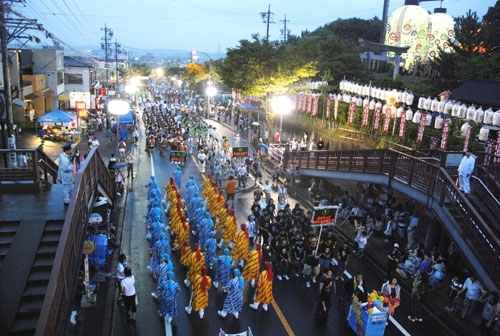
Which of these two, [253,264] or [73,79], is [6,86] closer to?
[253,264]

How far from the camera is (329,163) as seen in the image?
792 inches

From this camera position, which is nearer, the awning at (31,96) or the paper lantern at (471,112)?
the paper lantern at (471,112)

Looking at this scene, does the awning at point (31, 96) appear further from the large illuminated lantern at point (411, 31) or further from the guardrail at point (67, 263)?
the large illuminated lantern at point (411, 31)

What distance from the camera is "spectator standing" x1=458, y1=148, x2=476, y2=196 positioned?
487 inches

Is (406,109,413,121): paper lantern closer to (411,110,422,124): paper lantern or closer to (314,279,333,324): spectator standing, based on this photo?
(411,110,422,124): paper lantern

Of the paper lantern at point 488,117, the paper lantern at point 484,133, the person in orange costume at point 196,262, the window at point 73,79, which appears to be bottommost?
the person in orange costume at point 196,262

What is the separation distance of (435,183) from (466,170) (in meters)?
0.95

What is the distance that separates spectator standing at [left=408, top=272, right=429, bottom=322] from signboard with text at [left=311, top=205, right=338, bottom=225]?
329 cm

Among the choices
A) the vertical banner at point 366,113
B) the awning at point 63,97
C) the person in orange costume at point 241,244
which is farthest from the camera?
the awning at point 63,97

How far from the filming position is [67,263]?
7566mm

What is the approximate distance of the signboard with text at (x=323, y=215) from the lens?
13116mm

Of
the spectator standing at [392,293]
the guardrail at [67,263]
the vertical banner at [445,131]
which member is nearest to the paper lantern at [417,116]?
the vertical banner at [445,131]

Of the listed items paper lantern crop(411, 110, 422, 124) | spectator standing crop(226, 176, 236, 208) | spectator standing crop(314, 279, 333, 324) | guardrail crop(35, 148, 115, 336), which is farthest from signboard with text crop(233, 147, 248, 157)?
spectator standing crop(314, 279, 333, 324)

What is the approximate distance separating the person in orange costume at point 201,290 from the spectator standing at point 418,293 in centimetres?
516
